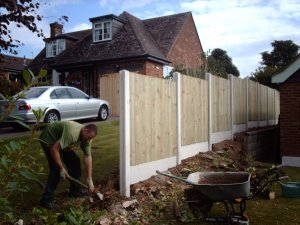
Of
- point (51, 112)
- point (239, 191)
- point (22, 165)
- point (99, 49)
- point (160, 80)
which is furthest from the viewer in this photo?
point (99, 49)

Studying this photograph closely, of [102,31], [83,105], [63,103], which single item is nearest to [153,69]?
[102,31]

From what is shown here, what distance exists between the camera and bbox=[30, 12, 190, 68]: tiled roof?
22.8 metres

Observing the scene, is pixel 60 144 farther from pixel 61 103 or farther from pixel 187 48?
pixel 187 48

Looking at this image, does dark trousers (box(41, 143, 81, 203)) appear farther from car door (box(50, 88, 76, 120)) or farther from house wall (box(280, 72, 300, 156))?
car door (box(50, 88, 76, 120))

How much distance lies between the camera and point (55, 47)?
96.0 feet

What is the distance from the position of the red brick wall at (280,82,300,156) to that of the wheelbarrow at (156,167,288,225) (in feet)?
17.9

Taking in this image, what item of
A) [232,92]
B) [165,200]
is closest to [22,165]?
[165,200]

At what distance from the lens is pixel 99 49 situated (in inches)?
963

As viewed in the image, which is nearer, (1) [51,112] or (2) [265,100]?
(1) [51,112]

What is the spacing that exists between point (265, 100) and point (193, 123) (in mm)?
8856

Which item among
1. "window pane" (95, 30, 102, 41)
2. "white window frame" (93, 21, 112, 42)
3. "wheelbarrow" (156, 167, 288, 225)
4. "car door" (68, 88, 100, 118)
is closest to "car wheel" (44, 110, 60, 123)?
"car door" (68, 88, 100, 118)

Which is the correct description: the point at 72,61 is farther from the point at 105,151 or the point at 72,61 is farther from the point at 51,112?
the point at 105,151

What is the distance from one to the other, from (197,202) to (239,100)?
25.2 feet

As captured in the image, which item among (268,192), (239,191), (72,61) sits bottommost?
(268,192)
